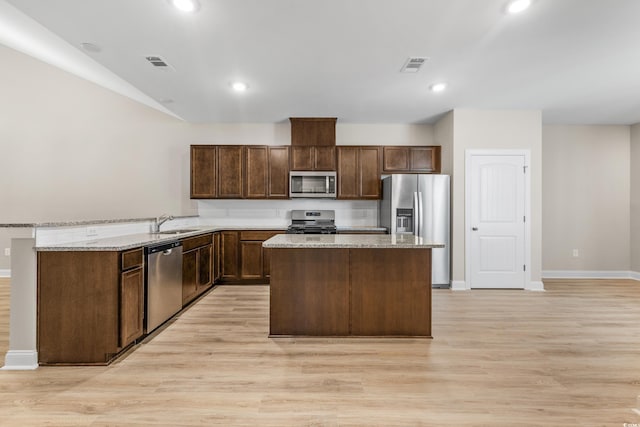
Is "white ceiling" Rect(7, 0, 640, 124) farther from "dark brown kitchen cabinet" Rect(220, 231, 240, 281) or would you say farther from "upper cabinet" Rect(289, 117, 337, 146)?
"dark brown kitchen cabinet" Rect(220, 231, 240, 281)

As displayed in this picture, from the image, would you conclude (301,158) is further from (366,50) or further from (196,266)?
(366,50)

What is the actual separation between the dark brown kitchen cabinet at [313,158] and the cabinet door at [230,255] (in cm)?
147

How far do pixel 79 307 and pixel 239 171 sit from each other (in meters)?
3.27

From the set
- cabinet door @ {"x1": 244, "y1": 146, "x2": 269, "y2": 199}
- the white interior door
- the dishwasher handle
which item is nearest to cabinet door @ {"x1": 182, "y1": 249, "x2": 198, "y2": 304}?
the dishwasher handle

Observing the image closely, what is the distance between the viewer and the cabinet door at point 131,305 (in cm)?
253

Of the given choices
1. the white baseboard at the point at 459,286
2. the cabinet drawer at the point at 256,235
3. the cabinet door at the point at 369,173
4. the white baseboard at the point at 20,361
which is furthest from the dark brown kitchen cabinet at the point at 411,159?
the white baseboard at the point at 20,361

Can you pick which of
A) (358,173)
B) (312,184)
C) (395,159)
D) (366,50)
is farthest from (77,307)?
(395,159)

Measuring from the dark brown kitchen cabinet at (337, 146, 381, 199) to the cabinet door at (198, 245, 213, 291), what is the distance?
2209 millimetres

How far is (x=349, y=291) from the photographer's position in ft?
9.88

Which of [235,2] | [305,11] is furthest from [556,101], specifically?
A: [235,2]

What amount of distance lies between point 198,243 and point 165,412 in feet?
8.29

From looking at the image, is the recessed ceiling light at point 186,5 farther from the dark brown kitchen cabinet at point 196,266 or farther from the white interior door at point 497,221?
the white interior door at point 497,221

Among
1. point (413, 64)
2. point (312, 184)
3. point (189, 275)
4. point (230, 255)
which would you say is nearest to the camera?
point (413, 64)

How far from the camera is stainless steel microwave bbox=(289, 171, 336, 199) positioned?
5.30 meters
